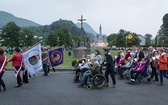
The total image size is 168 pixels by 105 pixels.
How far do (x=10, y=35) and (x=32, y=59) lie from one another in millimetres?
46217

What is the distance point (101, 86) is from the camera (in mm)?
10117

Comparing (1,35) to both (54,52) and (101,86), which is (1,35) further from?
(101,86)

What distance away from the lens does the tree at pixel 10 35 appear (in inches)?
2177

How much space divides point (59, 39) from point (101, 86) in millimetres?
72113

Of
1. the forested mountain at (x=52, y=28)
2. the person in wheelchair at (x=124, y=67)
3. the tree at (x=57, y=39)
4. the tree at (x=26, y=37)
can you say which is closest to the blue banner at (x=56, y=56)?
the person in wheelchair at (x=124, y=67)

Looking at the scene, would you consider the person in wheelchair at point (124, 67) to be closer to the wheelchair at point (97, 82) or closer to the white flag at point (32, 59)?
the wheelchair at point (97, 82)

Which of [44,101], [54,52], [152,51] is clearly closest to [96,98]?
[44,101]

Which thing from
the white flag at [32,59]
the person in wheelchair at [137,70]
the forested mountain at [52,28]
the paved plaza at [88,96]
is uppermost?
the forested mountain at [52,28]

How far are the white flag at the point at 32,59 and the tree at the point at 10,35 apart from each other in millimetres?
45382

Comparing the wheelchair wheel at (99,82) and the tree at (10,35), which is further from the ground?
the tree at (10,35)

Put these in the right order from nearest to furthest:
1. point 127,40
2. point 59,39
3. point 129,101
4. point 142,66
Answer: point 129,101, point 142,66, point 59,39, point 127,40

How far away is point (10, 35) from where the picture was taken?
5569 centimetres

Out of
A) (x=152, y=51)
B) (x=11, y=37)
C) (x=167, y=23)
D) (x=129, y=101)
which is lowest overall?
(x=129, y=101)

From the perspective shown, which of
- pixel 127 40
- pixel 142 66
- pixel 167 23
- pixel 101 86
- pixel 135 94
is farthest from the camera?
pixel 127 40
